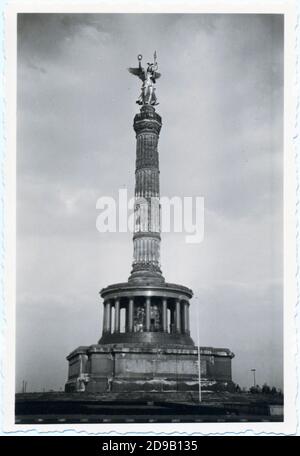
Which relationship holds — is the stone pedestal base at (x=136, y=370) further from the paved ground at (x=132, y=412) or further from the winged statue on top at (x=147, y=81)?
the winged statue on top at (x=147, y=81)

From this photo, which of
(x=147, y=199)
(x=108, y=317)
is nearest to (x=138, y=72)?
(x=147, y=199)

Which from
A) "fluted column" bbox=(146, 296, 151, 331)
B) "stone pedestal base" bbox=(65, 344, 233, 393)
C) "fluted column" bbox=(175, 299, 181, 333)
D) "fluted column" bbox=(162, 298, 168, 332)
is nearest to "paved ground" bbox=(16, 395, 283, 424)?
"stone pedestal base" bbox=(65, 344, 233, 393)

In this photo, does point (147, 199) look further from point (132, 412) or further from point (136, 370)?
point (132, 412)

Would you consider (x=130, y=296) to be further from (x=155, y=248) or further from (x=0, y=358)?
(x=0, y=358)

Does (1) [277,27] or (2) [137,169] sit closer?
(1) [277,27]
